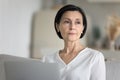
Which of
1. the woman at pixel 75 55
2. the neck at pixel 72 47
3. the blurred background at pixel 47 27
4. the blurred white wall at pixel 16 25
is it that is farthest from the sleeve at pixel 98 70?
the blurred background at pixel 47 27

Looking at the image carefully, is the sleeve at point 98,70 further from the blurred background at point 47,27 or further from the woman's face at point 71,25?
the blurred background at point 47,27

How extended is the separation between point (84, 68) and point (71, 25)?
0.61 feet

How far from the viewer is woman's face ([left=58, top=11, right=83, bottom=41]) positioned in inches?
52.2

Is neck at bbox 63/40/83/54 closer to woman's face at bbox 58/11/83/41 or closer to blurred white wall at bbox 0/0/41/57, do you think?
woman's face at bbox 58/11/83/41

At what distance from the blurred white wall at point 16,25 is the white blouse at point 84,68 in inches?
58.6

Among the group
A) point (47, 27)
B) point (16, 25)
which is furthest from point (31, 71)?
point (47, 27)

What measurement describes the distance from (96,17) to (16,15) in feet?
3.90

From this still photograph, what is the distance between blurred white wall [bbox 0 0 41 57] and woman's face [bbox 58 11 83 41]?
4.92 ft

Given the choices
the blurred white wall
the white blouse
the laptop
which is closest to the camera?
the laptop

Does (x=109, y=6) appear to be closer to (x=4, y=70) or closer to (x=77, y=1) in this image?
(x=77, y=1)

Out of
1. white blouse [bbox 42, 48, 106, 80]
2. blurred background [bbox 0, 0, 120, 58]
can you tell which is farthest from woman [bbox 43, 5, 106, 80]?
blurred background [bbox 0, 0, 120, 58]

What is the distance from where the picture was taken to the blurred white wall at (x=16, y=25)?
2.86 metres

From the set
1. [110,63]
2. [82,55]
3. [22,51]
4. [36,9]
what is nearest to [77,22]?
[82,55]

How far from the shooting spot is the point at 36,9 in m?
3.85
